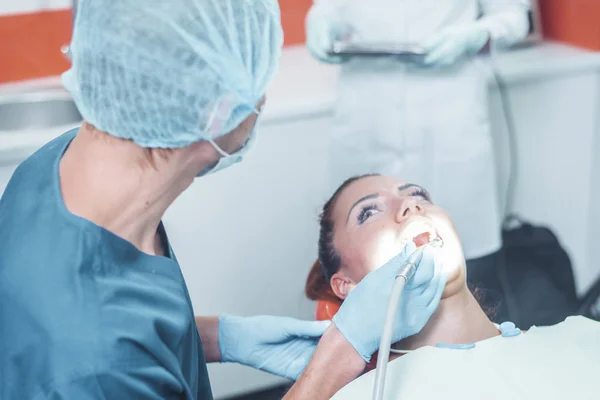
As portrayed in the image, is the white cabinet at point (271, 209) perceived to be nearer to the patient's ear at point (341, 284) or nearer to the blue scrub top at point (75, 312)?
the patient's ear at point (341, 284)

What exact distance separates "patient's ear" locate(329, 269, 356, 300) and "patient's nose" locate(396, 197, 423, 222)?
0.47ft

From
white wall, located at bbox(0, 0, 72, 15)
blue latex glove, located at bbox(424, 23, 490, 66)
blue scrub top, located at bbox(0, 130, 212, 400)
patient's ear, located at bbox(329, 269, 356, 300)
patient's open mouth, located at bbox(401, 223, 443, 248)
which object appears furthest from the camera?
white wall, located at bbox(0, 0, 72, 15)

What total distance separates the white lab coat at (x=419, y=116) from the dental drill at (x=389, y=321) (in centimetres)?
73

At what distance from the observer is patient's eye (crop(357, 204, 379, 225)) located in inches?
49.8

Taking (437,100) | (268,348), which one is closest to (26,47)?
(437,100)

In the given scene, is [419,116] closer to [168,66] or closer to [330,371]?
[330,371]

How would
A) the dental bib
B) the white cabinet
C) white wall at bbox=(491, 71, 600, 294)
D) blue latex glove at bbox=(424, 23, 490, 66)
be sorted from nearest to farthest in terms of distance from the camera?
the dental bib → blue latex glove at bbox=(424, 23, 490, 66) → the white cabinet → white wall at bbox=(491, 71, 600, 294)

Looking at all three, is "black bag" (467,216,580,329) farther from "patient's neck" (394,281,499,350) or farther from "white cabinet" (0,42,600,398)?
"patient's neck" (394,281,499,350)

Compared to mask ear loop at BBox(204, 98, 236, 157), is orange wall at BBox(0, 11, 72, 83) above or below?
below

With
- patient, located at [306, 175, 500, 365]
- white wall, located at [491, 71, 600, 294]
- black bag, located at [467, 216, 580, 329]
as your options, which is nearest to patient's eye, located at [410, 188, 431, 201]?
patient, located at [306, 175, 500, 365]

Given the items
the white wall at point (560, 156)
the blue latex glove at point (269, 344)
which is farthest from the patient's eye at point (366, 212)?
the white wall at point (560, 156)

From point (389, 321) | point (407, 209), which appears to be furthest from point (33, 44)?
point (389, 321)

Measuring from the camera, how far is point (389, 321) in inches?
34.5

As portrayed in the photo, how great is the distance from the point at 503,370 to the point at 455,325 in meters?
0.23
